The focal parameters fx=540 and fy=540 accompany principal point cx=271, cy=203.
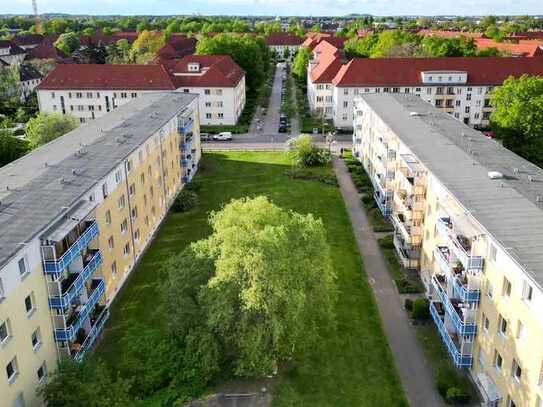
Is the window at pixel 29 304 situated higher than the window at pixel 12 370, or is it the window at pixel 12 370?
the window at pixel 29 304

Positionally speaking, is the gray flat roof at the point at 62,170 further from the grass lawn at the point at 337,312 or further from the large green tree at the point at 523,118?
the large green tree at the point at 523,118

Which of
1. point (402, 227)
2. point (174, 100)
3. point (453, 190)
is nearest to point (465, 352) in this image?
point (453, 190)

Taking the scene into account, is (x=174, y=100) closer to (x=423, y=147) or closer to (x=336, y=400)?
(x=423, y=147)

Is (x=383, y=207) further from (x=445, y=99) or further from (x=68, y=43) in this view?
(x=68, y=43)

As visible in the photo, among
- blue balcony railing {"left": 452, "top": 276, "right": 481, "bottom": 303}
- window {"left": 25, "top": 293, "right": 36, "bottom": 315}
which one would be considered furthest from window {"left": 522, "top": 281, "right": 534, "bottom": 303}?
window {"left": 25, "top": 293, "right": 36, "bottom": 315}

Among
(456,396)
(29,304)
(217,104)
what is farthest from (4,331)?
(217,104)

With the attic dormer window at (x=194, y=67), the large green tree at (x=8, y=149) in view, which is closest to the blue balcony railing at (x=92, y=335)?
the large green tree at (x=8, y=149)
